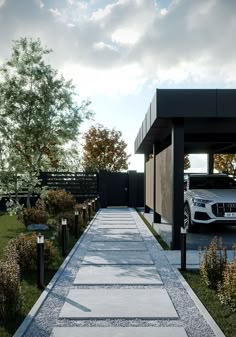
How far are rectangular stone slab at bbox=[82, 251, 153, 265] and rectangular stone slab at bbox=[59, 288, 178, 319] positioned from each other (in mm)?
2081

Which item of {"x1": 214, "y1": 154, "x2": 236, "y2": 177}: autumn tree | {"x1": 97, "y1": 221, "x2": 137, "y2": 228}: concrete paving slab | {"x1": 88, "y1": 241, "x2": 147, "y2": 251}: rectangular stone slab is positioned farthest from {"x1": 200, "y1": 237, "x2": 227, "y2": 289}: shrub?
{"x1": 214, "y1": 154, "x2": 236, "y2": 177}: autumn tree

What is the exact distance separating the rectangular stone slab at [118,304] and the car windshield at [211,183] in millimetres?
7576

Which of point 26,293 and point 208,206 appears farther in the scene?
point 208,206

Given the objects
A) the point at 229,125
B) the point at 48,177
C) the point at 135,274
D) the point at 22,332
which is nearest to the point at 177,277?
the point at 135,274

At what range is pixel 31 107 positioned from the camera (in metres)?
15.6

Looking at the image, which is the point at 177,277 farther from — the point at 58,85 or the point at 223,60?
the point at 58,85

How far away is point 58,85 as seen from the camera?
15.7 meters

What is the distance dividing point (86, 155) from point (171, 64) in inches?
1704

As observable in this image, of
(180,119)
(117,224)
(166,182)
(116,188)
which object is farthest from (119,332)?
(116,188)

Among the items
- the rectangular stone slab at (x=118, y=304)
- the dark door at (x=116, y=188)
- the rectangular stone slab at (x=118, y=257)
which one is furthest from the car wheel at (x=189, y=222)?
the dark door at (x=116, y=188)

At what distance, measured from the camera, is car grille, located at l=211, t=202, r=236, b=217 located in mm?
11555

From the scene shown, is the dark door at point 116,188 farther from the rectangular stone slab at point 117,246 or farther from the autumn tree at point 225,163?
the autumn tree at point 225,163

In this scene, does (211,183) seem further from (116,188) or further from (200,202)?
(116,188)

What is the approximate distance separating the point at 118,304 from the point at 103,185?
19.5m
